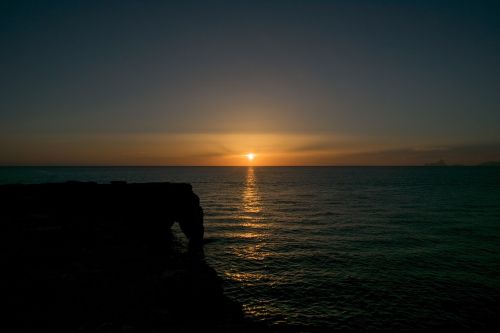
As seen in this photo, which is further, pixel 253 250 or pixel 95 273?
pixel 253 250

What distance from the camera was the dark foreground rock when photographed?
9.94m

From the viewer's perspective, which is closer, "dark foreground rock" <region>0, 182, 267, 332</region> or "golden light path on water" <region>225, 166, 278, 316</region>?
"dark foreground rock" <region>0, 182, 267, 332</region>

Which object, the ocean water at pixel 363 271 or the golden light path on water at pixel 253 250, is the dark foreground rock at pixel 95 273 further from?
the ocean water at pixel 363 271

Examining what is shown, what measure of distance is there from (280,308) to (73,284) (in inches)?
402

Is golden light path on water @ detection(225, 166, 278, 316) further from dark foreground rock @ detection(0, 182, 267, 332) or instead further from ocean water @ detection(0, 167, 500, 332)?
dark foreground rock @ detection(0, 182, 267, 332)

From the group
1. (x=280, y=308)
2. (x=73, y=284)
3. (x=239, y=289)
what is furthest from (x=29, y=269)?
(x=280, y=308)

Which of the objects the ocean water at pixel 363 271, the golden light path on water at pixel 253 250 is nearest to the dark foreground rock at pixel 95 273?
the golden light path on water at pixel 253 250

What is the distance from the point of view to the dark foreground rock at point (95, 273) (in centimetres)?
994

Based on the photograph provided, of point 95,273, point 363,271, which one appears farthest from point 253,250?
point 95,273

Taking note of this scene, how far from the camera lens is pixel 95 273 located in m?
13.4

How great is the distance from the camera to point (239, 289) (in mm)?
18016

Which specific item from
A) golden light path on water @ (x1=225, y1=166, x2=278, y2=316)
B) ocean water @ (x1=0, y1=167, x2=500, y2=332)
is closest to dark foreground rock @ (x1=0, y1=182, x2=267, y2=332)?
golden light path on water @ (x1=225, y1=166, x2=278, y2=316)

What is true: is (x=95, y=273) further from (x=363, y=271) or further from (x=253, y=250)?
(x=363, y=271)

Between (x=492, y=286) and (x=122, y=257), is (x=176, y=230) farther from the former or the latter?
(x=492, y=286)
